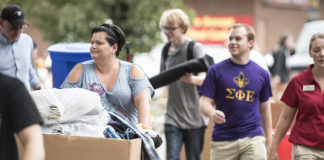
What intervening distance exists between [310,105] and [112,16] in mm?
10933

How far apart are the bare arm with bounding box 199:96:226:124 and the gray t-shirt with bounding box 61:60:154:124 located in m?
0.74

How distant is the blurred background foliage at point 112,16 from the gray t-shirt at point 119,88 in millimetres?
10075

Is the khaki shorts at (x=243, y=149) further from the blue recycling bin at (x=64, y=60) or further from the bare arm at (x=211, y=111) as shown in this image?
the blue recycling bin at (x=64, y=60)

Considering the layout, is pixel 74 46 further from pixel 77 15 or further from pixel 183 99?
pixel 77 15

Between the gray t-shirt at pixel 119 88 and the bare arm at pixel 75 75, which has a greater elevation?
the bare arm at pixel 75 75

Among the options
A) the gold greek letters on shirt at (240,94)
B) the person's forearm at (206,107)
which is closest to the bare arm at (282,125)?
the gold greek letters on shirt at (240,94)

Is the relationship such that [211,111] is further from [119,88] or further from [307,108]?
[119,88]

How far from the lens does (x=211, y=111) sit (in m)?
5.98

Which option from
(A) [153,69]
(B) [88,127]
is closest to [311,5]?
(A) [153,69]

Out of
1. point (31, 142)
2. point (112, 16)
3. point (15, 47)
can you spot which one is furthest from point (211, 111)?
point (112, 16)

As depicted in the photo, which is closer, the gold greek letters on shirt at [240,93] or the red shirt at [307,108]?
the red shirt at [307,108]

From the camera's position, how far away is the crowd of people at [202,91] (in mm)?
5375

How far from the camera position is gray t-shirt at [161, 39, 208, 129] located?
726 centimetres

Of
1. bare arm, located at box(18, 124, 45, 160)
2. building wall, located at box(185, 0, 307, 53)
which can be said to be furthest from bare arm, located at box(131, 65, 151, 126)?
building wall, located at box(185, 0, 307, 53)
